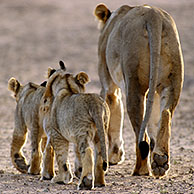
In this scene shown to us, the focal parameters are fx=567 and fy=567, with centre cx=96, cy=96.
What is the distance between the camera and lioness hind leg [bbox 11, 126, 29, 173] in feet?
24.0

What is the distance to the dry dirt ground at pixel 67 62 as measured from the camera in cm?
622

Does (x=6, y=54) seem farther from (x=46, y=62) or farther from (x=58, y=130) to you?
(x=58, y=130)

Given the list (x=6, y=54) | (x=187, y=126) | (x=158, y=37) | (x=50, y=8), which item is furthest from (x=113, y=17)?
(x=50, y=8)

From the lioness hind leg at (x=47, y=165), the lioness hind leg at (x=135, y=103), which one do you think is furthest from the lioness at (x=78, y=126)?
the lioness hind leg at (x=135, y=103)

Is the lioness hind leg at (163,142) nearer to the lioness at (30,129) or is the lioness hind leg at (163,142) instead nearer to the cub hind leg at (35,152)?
the lioness at (30,129)

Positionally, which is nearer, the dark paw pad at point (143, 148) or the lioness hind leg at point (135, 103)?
the dark paw pad at point (143, 148)

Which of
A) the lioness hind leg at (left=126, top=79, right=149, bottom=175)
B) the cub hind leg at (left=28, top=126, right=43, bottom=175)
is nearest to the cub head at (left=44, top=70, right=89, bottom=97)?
the lioness hind leg at (left=126, top=79, right=149, bottom=175)

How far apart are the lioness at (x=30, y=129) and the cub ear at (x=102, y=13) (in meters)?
1.71

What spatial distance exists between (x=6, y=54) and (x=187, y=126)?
11067 millimetres

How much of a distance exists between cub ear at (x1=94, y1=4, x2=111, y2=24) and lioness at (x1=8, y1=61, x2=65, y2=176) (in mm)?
1709

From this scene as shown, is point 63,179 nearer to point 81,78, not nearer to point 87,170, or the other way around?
point 87,170

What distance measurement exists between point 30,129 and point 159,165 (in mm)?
1868

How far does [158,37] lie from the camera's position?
21.2 ft

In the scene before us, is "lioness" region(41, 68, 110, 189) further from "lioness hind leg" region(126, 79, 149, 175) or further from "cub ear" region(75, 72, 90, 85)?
"lioness hind leg" region(126, 79, 149, 175)
